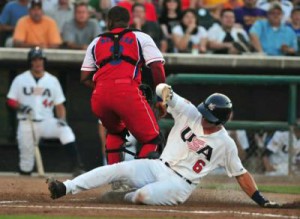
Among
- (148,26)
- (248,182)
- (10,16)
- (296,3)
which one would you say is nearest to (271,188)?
(248,182)

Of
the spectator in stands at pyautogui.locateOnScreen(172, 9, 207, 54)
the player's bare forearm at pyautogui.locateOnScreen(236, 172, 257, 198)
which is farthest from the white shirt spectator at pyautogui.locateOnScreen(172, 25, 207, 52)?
the player's bare forearm at pyautogui.locateOnScreen(236, 172, 257, 198)

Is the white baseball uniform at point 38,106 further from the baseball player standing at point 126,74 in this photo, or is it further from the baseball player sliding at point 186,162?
the baseball player sliding at point 186,162

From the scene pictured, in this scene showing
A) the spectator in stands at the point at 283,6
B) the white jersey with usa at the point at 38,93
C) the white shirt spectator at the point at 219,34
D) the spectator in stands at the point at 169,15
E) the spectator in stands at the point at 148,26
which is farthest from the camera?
the spectator in stands at the point at 283,6

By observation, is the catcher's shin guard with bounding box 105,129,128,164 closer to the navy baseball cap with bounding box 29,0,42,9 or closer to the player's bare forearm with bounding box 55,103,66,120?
the player's bare forearm with bounding box 55,103,66,120

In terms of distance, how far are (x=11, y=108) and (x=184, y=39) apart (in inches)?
112

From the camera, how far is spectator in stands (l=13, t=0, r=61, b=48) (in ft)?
45.8

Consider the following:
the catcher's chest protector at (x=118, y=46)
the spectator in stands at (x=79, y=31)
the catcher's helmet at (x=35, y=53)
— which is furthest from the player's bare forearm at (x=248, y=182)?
the spectator in stands at (x=79, y=31)

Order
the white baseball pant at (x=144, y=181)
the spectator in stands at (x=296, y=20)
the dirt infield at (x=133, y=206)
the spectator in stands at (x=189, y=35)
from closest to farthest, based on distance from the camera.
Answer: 1. the dirt infield at (x=133, y=206)
2. the white baseball pant at (x=144, y=181)
3. the spectator in stands at (x=189, y=35)
4. the spectator in stands at (x=296, y=20)

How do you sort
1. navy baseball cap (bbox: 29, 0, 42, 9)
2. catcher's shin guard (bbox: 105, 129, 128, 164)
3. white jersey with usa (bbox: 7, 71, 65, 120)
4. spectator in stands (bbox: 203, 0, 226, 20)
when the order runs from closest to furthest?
1. catcher's shin guard (bbox: 105, 129, 128, 164)
2. white jersey with usa (bbox: 7, 71, 65, 120)
3. navy baseball cap (bbox: 29, 0, 42, 9)
4. spectator in stands (bbox: 203, 0, 226, 20)

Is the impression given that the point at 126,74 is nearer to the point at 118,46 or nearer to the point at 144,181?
the point at 118,46

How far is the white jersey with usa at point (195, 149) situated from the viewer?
822 centimetres

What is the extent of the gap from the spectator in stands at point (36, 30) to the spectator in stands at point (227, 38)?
2428 mm

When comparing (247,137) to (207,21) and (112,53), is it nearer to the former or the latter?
(207,21)

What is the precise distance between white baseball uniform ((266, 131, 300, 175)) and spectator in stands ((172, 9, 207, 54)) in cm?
209
